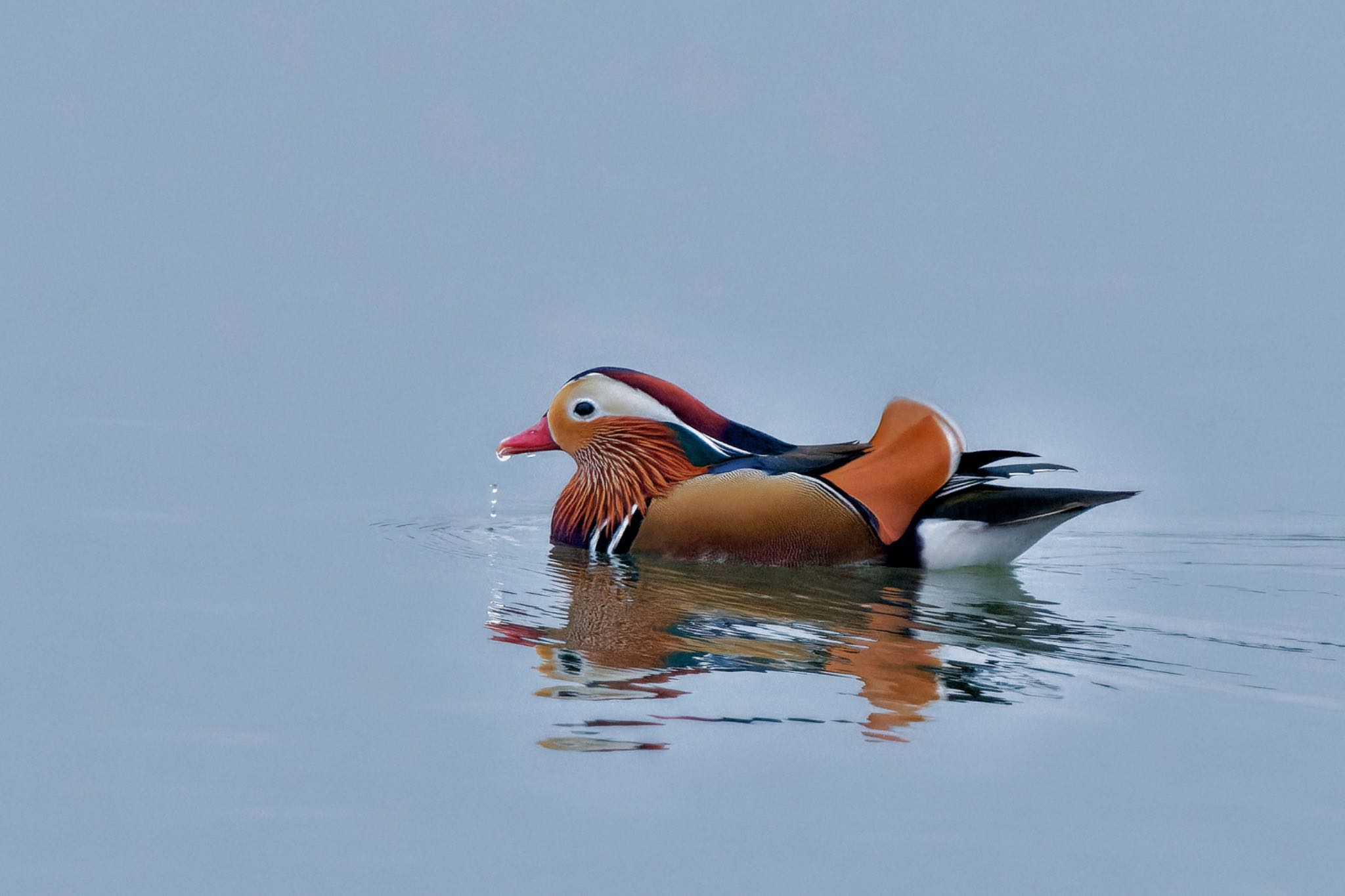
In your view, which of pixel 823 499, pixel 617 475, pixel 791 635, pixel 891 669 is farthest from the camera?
pixel 617 475

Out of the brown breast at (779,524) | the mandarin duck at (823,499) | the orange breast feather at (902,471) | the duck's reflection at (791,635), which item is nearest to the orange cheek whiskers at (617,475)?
the mandarin duck at (823,499)

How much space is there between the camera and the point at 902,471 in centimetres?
696

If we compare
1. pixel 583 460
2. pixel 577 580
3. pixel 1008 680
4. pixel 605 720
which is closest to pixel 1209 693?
pixel 1008 680

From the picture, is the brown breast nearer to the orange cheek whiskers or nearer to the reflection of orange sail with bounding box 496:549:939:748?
the reflection of orange sail with bounding box 496:549:939:748

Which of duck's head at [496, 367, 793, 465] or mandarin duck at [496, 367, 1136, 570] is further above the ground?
duck's head at [496, 367, 793, 465]

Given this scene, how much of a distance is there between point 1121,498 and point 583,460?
8.78ft

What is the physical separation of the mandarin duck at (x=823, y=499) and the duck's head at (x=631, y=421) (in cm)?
1

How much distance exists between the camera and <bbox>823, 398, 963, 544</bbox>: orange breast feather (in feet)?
22.6

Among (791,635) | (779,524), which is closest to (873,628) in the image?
(791,635)

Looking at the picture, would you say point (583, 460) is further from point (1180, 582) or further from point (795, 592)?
point (1180, 582)

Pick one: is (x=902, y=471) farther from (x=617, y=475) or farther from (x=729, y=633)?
(x=729, y=633)

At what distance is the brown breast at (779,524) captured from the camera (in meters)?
6.89

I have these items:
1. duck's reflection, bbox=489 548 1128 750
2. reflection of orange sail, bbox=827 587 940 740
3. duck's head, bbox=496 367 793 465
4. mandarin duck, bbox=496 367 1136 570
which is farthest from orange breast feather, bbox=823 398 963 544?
reflection of orange sail, bbox=827 587 940 740

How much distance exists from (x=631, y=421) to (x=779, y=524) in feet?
3.73
